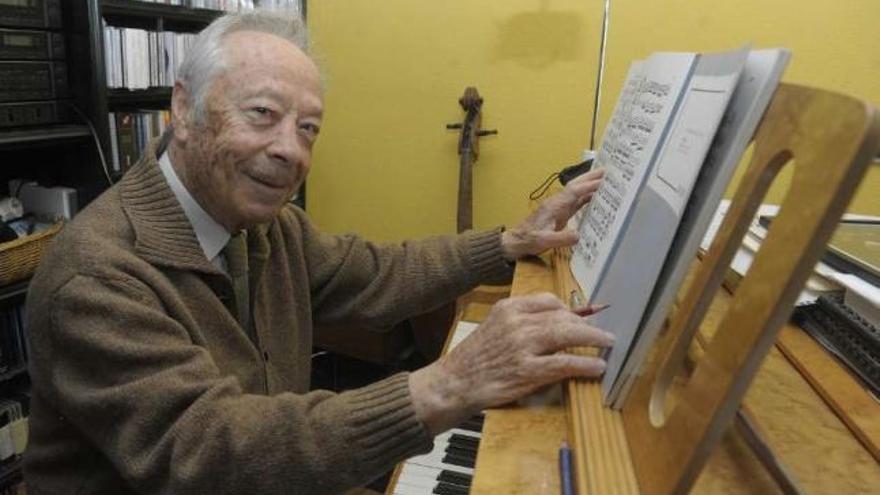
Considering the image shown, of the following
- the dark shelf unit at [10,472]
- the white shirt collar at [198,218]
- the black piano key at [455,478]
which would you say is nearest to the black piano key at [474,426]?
the black piano key at [455,478]

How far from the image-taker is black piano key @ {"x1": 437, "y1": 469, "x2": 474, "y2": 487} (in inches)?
44.4

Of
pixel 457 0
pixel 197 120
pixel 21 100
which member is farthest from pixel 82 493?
pixel 457 0

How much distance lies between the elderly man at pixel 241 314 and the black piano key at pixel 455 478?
0.31m

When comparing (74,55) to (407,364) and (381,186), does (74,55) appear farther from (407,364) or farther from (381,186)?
(407,364)

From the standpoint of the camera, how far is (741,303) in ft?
1.46

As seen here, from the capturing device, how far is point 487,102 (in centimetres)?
229

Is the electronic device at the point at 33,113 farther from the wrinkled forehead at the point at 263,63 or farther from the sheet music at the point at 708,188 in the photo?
the sheet music at the point at 708,188

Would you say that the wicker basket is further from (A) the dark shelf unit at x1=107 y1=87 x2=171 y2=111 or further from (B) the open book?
(B) the open book

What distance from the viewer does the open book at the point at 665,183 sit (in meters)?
0.57

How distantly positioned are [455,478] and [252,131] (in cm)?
69

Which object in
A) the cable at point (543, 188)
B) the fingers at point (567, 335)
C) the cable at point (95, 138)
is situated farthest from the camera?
the cable at point (543, 188)

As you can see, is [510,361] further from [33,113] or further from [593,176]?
[33,113]

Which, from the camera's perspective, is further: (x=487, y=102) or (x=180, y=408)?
(x=487, y=102)

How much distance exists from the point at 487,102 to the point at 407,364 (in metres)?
1.01
